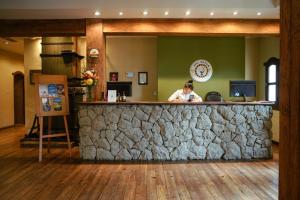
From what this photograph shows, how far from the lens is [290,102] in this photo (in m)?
1.22

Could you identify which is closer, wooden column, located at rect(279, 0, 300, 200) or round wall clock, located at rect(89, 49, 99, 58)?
wooden column, located at rect(279, 0, 300, 200)

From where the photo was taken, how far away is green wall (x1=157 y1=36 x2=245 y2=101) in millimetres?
7988

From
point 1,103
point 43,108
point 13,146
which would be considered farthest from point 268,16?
point 1,103

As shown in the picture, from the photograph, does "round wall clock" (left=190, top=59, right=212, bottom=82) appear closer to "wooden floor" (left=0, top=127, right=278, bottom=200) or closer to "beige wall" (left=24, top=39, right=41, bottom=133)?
"wooden floor" (left=0, top=127, right=278, bottom=200)

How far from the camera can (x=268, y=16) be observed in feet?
18.7

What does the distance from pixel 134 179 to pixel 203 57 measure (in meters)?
5.03

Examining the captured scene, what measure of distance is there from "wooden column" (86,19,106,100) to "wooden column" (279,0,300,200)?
4.88 meters

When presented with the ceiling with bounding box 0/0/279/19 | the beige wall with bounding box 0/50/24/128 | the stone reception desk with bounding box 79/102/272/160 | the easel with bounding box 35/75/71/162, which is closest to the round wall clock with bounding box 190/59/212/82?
the ceiling with bounding box 0/0/279/19

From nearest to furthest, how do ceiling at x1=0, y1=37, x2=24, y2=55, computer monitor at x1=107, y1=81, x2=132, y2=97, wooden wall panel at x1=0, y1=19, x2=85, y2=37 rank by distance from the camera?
1. computer monitor at x1=107, y1=81, x2=132, y2=97
2. wooden wall panel at x1=0, y1=19, x2=85, y2=37
3. ceiling at x1=0, y1=37, x2=24, y2=55

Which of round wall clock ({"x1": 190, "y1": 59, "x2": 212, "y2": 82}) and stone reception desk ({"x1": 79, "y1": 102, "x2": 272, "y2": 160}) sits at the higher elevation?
round wall clock ({"x1": 190, "y1": 59, "x2": 212, "y2": 82})

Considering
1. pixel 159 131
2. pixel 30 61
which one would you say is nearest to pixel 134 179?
pixel 159 131

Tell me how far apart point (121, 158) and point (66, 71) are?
3.14 metres

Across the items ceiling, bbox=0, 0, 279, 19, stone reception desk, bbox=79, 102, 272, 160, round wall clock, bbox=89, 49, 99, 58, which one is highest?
ceiling, bbox=0, 0, 279, 19

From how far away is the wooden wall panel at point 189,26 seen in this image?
5844 mm
